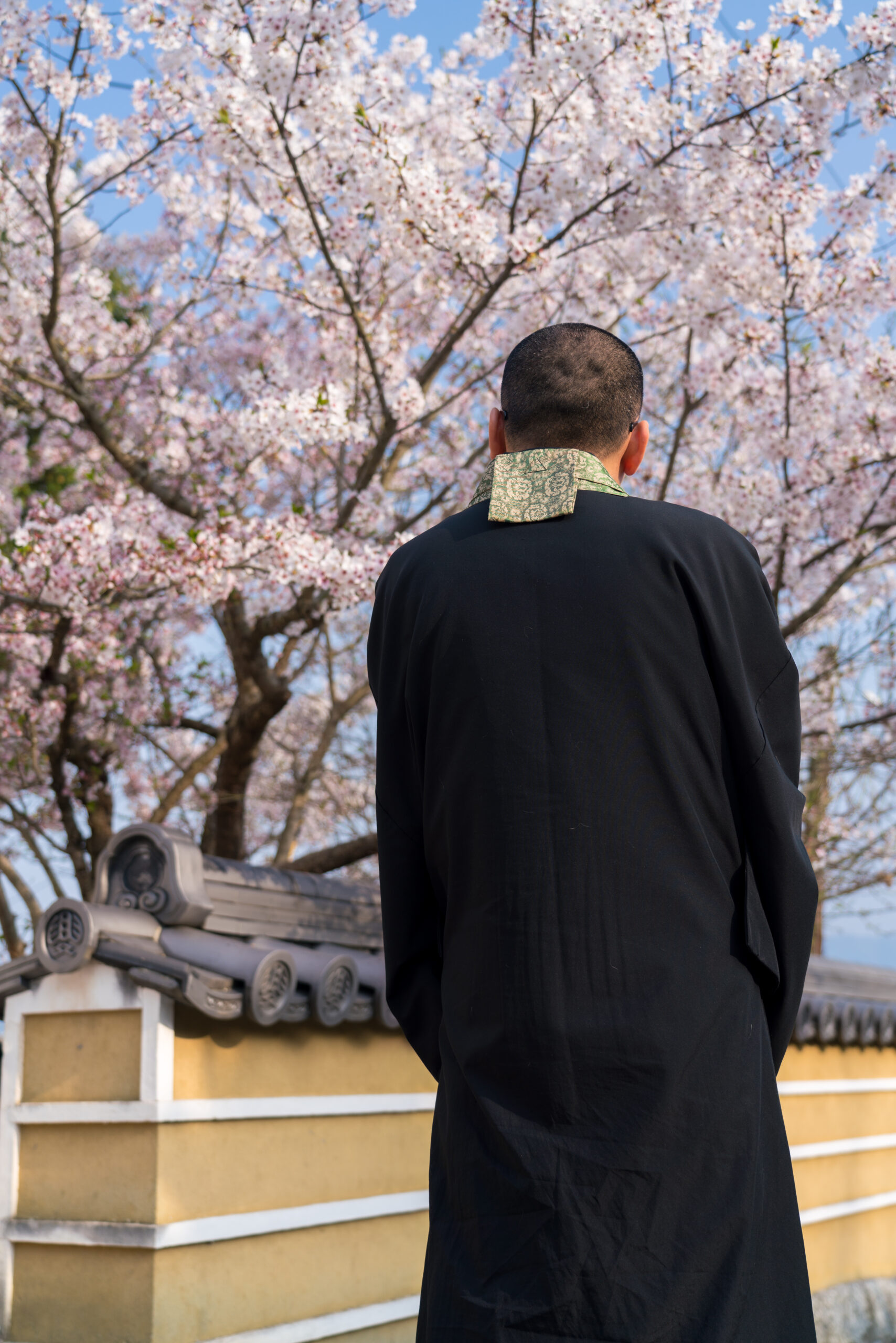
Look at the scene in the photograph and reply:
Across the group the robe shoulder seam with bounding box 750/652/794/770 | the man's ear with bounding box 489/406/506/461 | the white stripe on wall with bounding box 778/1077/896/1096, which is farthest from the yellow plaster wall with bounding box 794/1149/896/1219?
the man's ear with bounding box 489/406/506/461

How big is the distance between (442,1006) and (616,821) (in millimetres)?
351

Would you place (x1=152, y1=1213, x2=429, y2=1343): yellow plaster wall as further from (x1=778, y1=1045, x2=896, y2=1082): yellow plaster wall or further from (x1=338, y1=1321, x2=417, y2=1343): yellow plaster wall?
(x1=778, y1=1045, x2=896, y2=1082): yellow plaster wall

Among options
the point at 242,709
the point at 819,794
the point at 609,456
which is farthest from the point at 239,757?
the point at 819,794

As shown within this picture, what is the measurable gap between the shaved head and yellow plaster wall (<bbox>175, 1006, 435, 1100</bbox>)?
2324 mm

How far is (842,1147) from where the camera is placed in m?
6.18

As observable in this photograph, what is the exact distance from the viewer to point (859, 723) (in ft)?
20.8

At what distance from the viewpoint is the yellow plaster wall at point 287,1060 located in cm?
340

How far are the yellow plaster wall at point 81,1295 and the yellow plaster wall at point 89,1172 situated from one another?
10 centimetres

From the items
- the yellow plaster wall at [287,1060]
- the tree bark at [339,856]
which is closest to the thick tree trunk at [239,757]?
the tree bark at [339,856]

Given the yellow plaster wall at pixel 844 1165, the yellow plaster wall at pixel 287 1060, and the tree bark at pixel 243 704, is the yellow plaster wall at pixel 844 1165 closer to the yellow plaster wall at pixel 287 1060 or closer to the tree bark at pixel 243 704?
the yellow plaster wall at pixel 287 1060

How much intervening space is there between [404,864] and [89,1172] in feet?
7.42

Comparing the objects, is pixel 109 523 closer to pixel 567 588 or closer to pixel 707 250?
pixel 707 250

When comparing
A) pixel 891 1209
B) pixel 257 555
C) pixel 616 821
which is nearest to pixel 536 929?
pixel 616 821

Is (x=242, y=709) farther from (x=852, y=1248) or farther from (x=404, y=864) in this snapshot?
(x=404, y=864)
